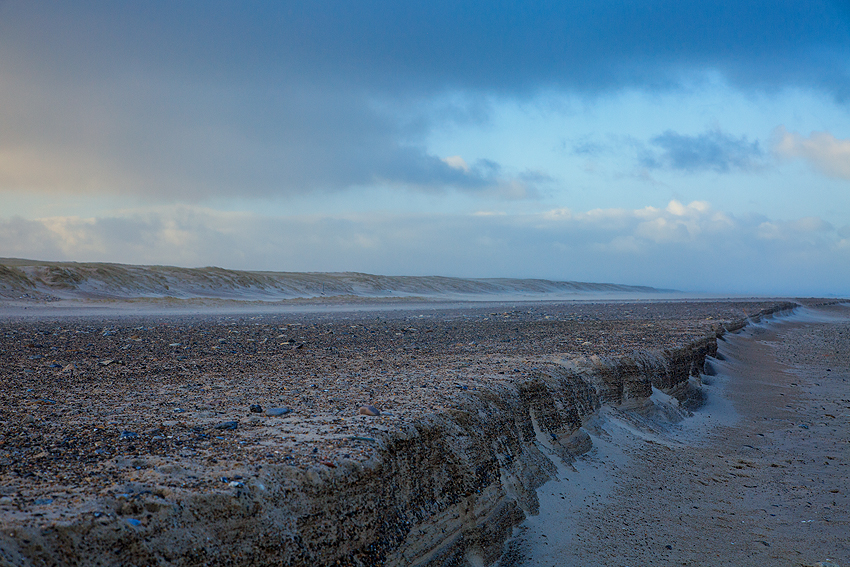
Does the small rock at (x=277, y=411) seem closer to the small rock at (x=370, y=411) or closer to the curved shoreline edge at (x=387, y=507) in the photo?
the small rock at (x=370, y=411)

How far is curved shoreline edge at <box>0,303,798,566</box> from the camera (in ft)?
7.06

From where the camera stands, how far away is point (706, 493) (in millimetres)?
4996

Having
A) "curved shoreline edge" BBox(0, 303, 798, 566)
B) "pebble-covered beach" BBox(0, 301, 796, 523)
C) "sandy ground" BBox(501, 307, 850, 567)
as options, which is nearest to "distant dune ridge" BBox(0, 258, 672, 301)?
"pebble-covered beach" BBox(0, 301, 796, 523)

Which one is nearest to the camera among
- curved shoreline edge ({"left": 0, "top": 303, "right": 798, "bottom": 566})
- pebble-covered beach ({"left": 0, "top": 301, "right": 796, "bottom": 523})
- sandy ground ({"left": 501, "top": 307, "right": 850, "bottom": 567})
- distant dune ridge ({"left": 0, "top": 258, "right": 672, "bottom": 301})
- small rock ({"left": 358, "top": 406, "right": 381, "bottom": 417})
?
curved shoreline edge ({"left": 0, "top": 303, "right": 798, "bottom": 566})

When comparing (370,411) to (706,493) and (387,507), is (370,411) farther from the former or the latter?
(706,493)

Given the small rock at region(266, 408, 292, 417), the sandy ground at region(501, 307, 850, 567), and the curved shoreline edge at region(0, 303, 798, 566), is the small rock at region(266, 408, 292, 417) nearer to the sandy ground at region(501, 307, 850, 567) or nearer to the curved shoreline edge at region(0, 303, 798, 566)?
the curved shoreline edge at region(0, 303, 798, 566)

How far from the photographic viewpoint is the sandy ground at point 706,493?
3891mm

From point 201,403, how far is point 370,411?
1490 millimetres

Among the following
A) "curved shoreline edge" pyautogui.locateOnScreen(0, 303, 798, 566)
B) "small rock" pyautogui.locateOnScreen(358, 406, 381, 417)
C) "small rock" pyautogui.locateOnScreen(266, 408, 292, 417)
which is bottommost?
"curved shoreline edge" pyautogui.locateOnScreen(0, 303, 798, 566)

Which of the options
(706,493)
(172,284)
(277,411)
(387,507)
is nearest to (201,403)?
(277,411)

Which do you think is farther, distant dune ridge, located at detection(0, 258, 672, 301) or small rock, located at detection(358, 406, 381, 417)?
distant dune ridge, located at detection(0, 258, 672, 301)

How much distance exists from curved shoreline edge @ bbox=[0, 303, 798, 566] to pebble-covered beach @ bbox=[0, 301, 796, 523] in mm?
127

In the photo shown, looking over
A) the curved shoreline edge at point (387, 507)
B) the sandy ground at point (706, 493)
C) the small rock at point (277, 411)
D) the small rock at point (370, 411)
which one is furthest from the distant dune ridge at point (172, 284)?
the sandy ground at point (706, 493)

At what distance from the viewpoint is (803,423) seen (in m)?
7.42
